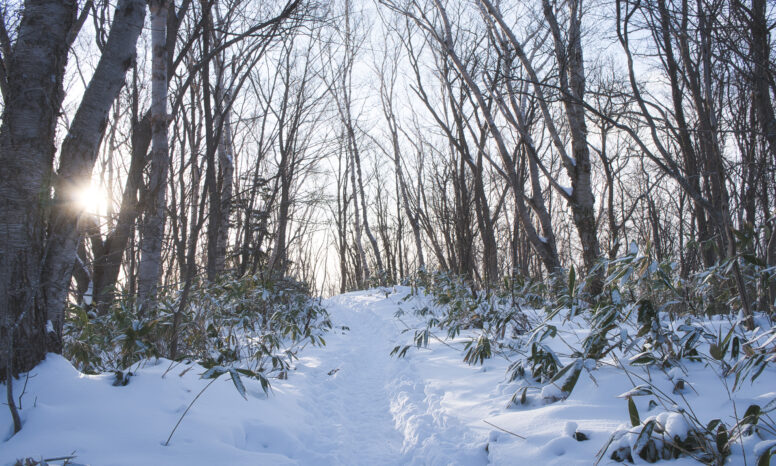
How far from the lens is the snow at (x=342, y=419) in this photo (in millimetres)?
1515

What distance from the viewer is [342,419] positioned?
2.57 meters

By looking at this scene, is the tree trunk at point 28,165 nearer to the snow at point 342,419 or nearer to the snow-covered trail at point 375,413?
the snow at point 342,419

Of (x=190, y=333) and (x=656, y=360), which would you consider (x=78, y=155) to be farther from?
(x=656, y=360)

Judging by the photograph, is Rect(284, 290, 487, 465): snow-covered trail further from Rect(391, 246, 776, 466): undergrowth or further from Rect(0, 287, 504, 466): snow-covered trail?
Rect(391, 246, 776, 466): undergrowth

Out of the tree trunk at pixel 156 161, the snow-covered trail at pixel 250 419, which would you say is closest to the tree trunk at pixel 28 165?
the snow-covered trail at pixel 250 419

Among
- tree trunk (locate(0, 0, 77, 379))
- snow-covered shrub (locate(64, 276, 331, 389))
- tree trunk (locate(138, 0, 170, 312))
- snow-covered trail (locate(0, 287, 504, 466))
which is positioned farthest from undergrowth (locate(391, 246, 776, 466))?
tree trunk (locate(138, 0, 170, 312))

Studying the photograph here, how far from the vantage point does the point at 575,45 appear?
4312 millimetres

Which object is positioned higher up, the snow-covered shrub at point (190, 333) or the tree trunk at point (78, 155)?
the tree trunk at point (78, 155)

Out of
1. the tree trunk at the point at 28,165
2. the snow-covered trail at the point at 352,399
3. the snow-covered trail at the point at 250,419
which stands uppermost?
the tree trunk at the point at 28,165

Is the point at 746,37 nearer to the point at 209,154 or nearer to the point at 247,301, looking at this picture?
the point at 209,154

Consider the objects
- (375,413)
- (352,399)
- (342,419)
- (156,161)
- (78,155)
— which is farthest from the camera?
(156,161)

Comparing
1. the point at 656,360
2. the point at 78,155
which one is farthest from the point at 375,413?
the point at 78,155

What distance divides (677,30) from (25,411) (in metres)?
4.12

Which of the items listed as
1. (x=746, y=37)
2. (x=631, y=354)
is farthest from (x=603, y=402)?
(x=746, y=37)
